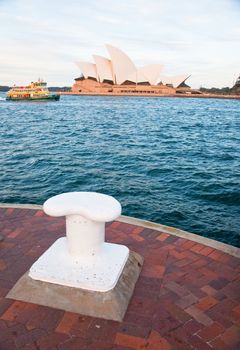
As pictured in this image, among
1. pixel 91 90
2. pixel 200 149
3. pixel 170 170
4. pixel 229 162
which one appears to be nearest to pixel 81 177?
pixel 170 170

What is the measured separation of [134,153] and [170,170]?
2894 mm

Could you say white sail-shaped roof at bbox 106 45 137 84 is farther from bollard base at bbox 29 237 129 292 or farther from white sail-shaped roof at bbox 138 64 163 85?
bollard base at bbox 29 237 129 292

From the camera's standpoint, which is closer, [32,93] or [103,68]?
[32,93]

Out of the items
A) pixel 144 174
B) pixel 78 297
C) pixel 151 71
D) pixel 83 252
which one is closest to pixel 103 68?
pixel 151 71

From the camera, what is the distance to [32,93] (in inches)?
2179

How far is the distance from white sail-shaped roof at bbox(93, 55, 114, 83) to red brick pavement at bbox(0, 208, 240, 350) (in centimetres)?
7128

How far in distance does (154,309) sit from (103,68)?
77655mm

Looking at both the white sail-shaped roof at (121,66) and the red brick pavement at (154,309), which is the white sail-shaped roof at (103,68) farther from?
the red brick pavement at (154,309)

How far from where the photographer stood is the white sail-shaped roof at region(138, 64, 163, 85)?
77.1m

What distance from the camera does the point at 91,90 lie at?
88.1 metres

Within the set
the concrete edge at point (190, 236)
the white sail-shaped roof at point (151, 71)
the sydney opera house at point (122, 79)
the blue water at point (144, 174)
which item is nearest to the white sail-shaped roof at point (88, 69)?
the sydney opera house at point (122, 79)

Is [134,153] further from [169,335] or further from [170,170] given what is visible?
[169,335]

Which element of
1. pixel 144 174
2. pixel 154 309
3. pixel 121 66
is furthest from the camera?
pixel 121 66

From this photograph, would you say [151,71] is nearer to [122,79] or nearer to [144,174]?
[122,79]
